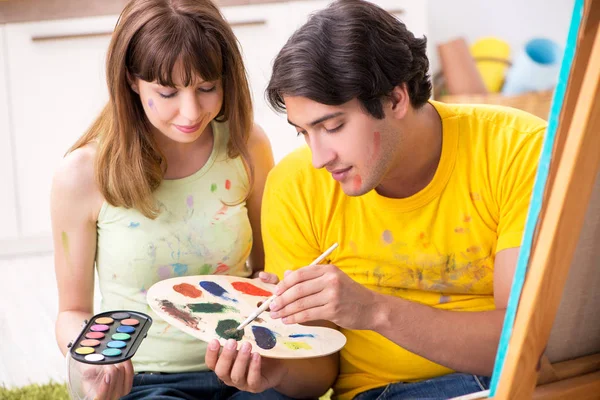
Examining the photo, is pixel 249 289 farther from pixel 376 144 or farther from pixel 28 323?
pixel 28 323

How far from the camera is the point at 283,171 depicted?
1341mm

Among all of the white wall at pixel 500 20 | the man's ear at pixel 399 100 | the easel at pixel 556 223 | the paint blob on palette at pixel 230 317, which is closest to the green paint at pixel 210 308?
the paint blob on palette at pixel 230 317

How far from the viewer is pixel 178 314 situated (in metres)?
1.14

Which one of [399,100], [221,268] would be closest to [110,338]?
[221,268]

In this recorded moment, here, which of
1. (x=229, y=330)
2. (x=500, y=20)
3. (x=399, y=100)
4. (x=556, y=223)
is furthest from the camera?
(x=500, y=20)

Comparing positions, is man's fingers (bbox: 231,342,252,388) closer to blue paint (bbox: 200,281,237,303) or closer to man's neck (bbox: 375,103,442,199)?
blue paint (bbox: 200,281,237,303)

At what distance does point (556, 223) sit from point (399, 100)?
642 millimetres

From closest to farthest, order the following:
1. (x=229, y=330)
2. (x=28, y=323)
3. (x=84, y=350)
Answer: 1. (x=84, y=350)
2. (x=229, y=330)
3. (x=28, y=323)

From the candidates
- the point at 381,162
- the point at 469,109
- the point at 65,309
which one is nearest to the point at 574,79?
the point at 381,162

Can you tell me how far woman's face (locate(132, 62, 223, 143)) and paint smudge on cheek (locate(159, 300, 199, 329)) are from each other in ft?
1.02

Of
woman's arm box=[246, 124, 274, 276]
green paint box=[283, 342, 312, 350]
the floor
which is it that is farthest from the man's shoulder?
the floor

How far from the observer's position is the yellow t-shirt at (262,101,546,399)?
1.27 meters

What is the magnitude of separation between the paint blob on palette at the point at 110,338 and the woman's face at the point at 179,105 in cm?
33

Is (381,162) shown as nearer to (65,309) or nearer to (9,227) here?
(65,309)
